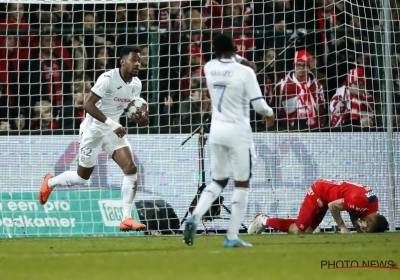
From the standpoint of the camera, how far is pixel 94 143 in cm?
1311

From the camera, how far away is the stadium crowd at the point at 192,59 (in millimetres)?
15297

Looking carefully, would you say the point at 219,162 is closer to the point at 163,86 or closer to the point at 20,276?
the point at 20,276

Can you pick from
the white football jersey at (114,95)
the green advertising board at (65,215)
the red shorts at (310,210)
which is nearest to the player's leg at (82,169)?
the white football jersey at (114,95)

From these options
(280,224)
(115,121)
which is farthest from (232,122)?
(280,224)

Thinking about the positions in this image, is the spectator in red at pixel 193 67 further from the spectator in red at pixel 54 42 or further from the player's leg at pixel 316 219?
the player's leg at pixel 316 219

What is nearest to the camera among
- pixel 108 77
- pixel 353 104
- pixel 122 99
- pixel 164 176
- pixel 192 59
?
pixel 108 77

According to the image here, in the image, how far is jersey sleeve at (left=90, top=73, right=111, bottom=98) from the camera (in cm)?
1259

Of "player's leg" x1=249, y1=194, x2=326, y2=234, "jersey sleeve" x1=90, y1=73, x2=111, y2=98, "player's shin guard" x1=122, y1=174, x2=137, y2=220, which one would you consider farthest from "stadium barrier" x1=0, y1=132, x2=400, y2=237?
"jersey sleeve" x1=90, y1=73, x2=111, y2=98

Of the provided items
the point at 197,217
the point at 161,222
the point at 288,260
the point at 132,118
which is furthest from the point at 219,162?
the point at 161,222

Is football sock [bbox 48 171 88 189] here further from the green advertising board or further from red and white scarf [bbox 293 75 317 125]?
red and white scarf [bbox 293 75 317 125]

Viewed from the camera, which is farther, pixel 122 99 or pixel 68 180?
pixel 68 180

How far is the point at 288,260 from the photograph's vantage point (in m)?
8.88

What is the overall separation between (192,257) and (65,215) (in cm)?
589

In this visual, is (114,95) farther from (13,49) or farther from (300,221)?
(13,49)
